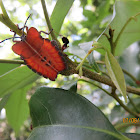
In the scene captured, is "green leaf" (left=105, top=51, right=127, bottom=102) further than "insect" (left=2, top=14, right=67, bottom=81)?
No

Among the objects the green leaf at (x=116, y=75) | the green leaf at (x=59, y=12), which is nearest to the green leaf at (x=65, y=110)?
the green leaf at (x=116, y=75)

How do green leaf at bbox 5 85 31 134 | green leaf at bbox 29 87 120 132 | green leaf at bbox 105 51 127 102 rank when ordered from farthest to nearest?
green leaf at bbox 5 85 31 134
green leaf at bbox 29 87 120 132
green leaf at bbox 105 51 127 102

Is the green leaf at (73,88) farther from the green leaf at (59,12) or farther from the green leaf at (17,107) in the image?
the green leaf at (17,107)

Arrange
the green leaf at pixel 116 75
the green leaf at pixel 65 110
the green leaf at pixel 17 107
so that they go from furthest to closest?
the green leaf at pixel 17 107 < the green leaf at pixel 65 110 < the green leaf at pixel 116 75

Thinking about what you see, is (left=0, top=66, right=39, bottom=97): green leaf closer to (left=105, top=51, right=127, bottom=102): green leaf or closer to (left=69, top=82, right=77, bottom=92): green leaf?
(left=69, top=82, right=77, bottom=92): green leaf

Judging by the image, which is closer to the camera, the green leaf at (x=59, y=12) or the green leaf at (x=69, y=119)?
the green leaf at (x=69, y=119)

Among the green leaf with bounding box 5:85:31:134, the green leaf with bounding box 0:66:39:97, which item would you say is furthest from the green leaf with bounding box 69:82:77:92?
the green leaf with bounding box 5:85:31:134

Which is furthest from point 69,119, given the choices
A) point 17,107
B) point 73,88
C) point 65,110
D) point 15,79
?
point 17,107
